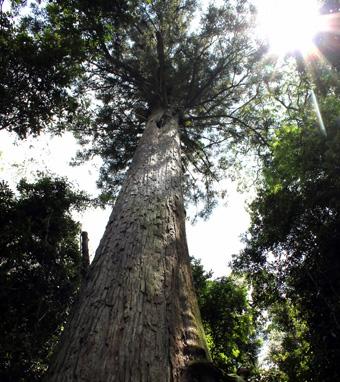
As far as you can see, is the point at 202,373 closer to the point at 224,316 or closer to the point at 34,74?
the point at 34,74

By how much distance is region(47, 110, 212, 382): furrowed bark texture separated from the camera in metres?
1.54

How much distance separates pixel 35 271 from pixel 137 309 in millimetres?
6853

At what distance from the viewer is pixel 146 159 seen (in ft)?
15.2

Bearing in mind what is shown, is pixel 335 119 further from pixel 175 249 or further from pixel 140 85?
pixel 140 85

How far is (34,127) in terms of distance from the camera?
6.67 meters

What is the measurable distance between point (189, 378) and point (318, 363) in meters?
4.76

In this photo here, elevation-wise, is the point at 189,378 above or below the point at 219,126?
below

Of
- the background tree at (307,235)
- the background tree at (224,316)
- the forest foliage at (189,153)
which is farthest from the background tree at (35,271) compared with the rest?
the background tree at (307,235)

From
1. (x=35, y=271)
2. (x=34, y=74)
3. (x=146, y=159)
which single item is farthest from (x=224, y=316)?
(x=34, y=74)

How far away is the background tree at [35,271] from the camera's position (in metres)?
6.43

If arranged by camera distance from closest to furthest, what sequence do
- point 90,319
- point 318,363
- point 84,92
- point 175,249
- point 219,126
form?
point 90,319 → point 175,249 → point 318,363 → point 84,92 → point 219,126

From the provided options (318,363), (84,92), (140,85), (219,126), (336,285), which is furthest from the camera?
(219,126)

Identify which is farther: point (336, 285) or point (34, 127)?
point (34, 127)

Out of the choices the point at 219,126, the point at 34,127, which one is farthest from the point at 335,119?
the point at 219,126
